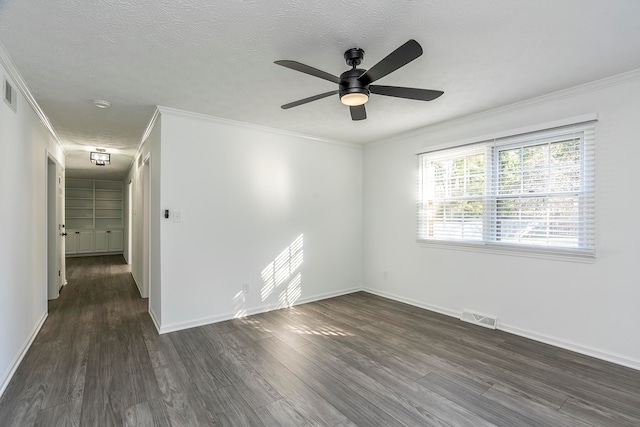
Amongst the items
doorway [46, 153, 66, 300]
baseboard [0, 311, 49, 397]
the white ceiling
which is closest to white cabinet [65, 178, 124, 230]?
doorway [46, 153, 66, 300]

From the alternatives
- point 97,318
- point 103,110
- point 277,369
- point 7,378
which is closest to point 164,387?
point 277,369

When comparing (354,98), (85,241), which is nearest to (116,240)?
(85,241)

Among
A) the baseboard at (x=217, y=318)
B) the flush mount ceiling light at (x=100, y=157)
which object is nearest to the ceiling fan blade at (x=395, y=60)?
the baseboard at (x=217, y=318)

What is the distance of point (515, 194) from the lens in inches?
134

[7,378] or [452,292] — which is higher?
[452,292]

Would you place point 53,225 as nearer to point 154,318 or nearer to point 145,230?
point 145,230

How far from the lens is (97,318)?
389cm

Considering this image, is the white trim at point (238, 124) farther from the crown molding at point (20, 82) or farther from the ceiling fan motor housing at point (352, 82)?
the ceiling fan motor housing at point (352, 82)

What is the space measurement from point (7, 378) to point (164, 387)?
1.22 meters

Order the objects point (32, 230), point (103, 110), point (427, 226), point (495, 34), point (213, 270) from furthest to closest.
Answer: point (427, 226) → point (213, 270) → point (103, 110) → point (32, 230) → point (495, 34)

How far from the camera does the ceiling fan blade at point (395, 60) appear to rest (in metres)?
1.66

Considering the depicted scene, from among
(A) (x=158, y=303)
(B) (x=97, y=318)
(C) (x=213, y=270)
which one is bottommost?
(B) (x=97, y=318)

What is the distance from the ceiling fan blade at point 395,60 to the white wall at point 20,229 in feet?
8.47

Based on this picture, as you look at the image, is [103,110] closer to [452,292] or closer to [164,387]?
[164,387]
